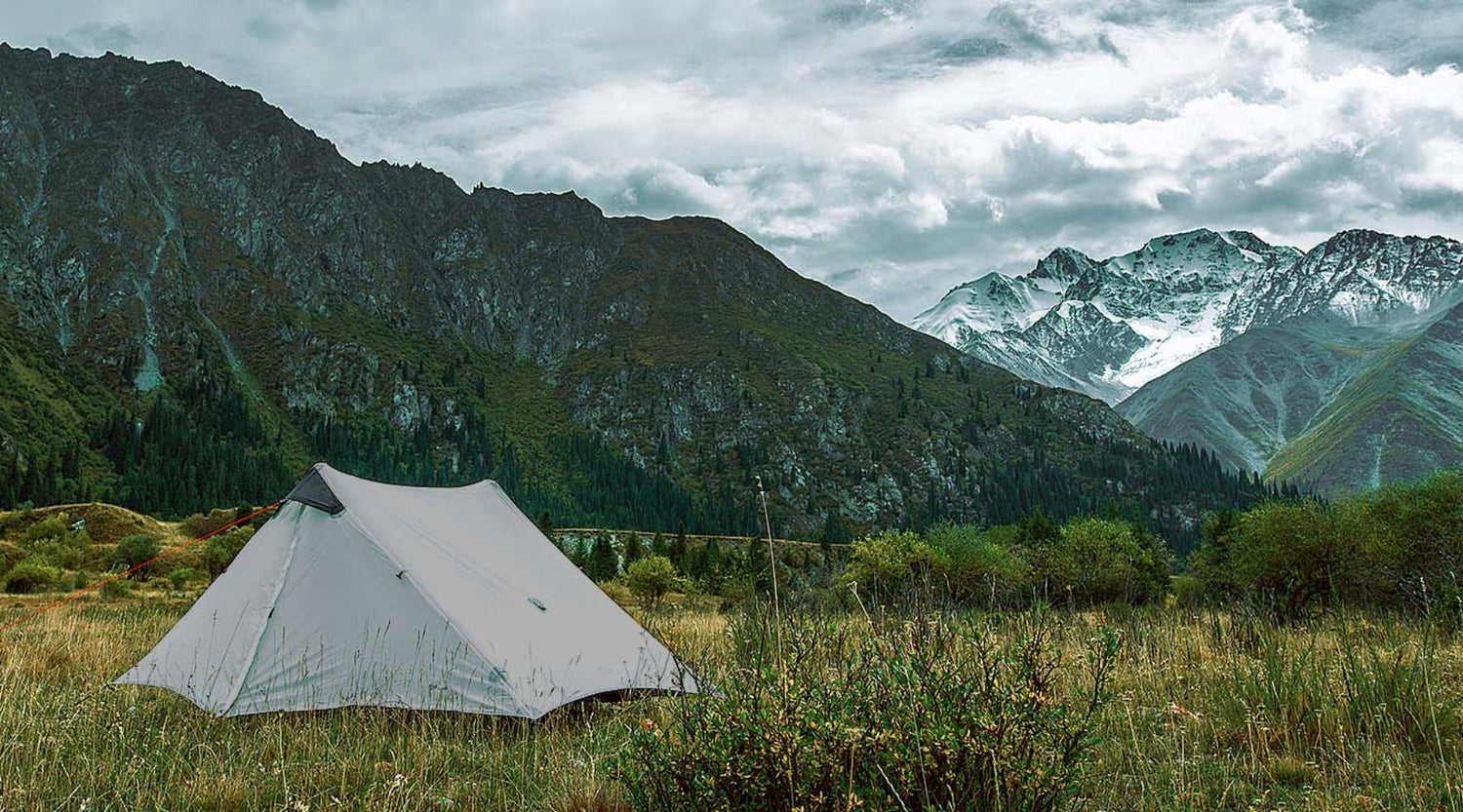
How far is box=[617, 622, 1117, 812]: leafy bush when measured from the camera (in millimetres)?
3779

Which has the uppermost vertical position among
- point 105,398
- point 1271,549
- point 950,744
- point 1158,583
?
point 105,398

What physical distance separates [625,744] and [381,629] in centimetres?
469

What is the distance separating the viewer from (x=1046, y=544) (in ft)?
162

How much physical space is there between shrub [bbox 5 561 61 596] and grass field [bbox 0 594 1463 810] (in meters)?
33.2

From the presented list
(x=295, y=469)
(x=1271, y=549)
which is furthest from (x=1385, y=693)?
(x=295, y=469)

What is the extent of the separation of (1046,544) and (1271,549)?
2439 cm

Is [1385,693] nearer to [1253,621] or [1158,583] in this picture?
[1253,621]

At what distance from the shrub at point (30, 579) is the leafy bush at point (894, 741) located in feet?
132

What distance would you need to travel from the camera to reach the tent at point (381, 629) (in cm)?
819

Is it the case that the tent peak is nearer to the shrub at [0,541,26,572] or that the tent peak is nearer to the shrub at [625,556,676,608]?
the shrub at [625,556,676,608]

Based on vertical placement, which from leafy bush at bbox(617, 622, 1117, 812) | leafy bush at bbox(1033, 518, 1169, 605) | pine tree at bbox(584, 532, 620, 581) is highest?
leafy bush at bbox(617, 622, 1117, 812)

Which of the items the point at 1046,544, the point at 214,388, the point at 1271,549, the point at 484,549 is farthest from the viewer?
the point at 214,388

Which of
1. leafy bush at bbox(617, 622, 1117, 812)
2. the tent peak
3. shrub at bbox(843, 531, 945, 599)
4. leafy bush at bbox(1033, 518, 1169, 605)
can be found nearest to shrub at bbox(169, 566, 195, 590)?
shrub at bbox(843, 531, 945, 599)

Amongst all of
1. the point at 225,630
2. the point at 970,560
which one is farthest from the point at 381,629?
the point at 970,560
